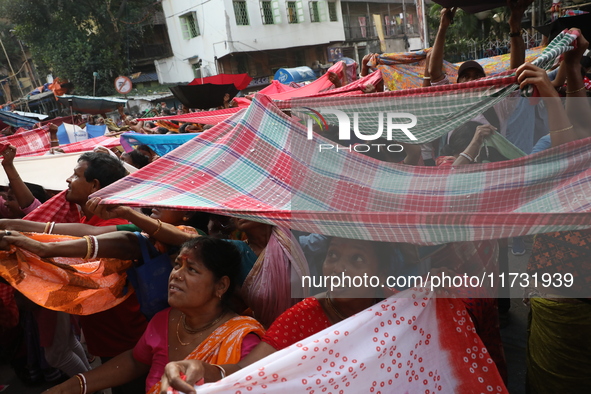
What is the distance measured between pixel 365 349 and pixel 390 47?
32.5 m

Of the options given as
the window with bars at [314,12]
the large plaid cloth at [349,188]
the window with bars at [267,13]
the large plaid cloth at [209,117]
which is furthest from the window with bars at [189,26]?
the large plaid cloth at [349,188]

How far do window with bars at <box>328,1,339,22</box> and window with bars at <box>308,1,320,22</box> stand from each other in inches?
39.4

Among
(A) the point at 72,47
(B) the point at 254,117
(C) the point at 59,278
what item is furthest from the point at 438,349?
(A) the point at 72,47

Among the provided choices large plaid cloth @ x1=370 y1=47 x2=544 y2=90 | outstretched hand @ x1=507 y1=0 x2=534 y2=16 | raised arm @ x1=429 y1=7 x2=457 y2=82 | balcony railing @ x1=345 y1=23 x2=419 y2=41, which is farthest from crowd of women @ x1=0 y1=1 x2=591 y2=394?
balcony railing @ x1=345 y1=23 x2=419 y2=41

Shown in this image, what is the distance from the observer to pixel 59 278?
198 cm

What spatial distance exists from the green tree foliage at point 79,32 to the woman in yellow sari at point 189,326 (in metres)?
25.2

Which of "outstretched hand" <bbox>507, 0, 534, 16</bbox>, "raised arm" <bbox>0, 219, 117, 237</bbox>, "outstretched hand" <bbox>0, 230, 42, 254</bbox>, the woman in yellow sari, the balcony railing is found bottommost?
the woman in yellow sari

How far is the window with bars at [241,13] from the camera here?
24.2 metres

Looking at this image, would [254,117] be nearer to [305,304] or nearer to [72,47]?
[305,304]

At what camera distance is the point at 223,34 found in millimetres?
24016

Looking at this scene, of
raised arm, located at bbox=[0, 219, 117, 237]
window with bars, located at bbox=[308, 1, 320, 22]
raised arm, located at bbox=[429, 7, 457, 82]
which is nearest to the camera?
raised arm, located at bbox=[0, 219, 117, 237]

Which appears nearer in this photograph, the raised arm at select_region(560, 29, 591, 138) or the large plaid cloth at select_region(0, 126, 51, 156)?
the raised arm at select_region(560, 29, 591, 138)

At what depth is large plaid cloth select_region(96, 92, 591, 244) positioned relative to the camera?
130 centimetres

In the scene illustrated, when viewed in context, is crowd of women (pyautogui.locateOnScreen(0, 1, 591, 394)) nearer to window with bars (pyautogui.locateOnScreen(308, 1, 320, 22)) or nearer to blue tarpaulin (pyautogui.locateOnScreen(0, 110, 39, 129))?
blue tarpaulin (pyautogui.locateOnScreen(0, 110, 39, 129))
